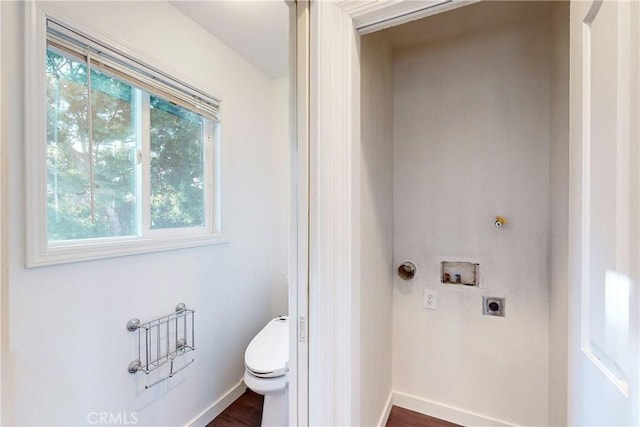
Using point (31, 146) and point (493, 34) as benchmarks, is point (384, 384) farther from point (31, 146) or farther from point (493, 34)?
point (493, 34)

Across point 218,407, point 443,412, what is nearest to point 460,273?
point 443,412

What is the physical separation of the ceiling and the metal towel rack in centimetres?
166

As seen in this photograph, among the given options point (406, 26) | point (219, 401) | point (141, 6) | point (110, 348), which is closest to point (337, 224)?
point (110, 348)

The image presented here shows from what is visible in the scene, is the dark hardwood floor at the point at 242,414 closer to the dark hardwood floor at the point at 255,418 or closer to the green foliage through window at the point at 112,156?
the dark hardwood floor at the point at 255,418

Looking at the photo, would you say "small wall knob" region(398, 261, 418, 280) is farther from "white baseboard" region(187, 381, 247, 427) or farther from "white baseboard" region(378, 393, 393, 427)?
"white baseboard" region(187, 381, 247, 427)

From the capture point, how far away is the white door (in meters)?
0.49

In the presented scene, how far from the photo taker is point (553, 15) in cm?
144

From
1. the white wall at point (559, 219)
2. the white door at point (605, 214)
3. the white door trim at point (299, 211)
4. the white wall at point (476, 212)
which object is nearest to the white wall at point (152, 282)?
the white door trim at point (299, 211)

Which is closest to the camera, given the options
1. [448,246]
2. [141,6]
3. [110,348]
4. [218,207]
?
[110,348]

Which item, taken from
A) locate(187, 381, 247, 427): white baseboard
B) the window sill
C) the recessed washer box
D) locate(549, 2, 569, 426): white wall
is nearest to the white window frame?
the window sill

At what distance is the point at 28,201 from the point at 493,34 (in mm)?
2326

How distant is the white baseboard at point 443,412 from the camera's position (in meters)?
1.63

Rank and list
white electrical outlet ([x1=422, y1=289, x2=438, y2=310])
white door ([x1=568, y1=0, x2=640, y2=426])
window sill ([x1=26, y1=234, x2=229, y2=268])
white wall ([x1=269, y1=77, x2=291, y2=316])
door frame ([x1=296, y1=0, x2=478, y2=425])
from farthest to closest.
Result: white wall ([x1=269, y1=77, x2=291, y2=316]) → white electrical outlet ([x1=422, y1=289, x2=438, y2=310]) → window sill ([x1=26, y1=234, x2=229, y2=268]) → door frame ([x1=296, y1=0, x2=478, y2=425]) → white door ([x1=568, y1=0, x2=640, y2=426])

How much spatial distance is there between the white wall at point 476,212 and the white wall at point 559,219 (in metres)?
0.08
